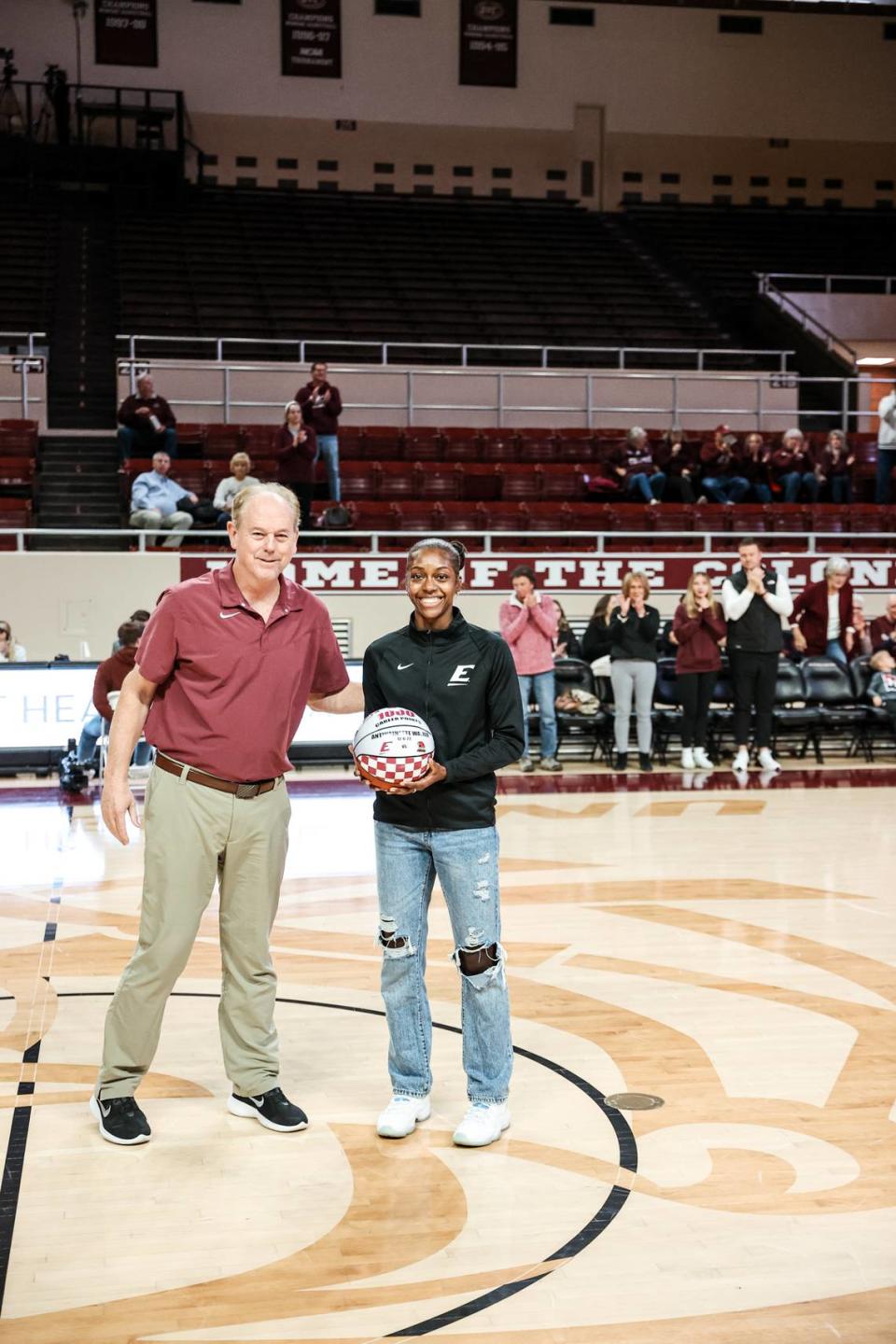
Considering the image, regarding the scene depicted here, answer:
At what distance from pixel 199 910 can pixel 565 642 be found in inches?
376

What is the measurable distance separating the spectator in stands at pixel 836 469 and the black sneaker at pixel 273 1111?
14.9 m

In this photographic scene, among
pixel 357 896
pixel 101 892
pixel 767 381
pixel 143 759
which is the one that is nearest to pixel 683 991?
pixel 357 896

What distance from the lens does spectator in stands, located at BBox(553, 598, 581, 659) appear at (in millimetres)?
13398

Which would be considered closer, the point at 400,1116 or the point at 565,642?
the point at 400,1116

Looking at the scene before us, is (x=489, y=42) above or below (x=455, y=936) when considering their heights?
Answer: above

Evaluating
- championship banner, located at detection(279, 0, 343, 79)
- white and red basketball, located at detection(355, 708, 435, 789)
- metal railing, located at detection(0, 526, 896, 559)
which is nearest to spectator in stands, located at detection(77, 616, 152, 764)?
metal railing, located at detection(0, 526, 896, 559)

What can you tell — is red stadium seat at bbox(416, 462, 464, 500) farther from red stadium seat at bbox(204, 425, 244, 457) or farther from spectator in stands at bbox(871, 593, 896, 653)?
spectator in stands at bbox(871, 593, 896, 653)

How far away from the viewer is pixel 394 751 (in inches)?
154

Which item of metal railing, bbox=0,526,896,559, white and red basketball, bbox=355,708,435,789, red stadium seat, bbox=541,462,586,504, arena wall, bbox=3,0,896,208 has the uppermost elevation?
arena wall, bbox=3,0,896,208

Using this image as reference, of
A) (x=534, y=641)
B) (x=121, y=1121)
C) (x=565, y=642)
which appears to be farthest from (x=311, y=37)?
(x=121, y=1121)

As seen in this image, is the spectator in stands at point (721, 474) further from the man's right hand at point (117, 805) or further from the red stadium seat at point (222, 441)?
the man's right hand at point (117, 805)

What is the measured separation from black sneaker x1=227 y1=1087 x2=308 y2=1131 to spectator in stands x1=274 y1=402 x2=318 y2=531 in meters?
11.1

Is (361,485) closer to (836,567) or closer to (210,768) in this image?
(836,567)

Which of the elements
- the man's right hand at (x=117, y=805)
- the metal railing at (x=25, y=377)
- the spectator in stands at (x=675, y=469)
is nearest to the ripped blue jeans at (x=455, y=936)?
the man's right hand at (x=117, y=805)
